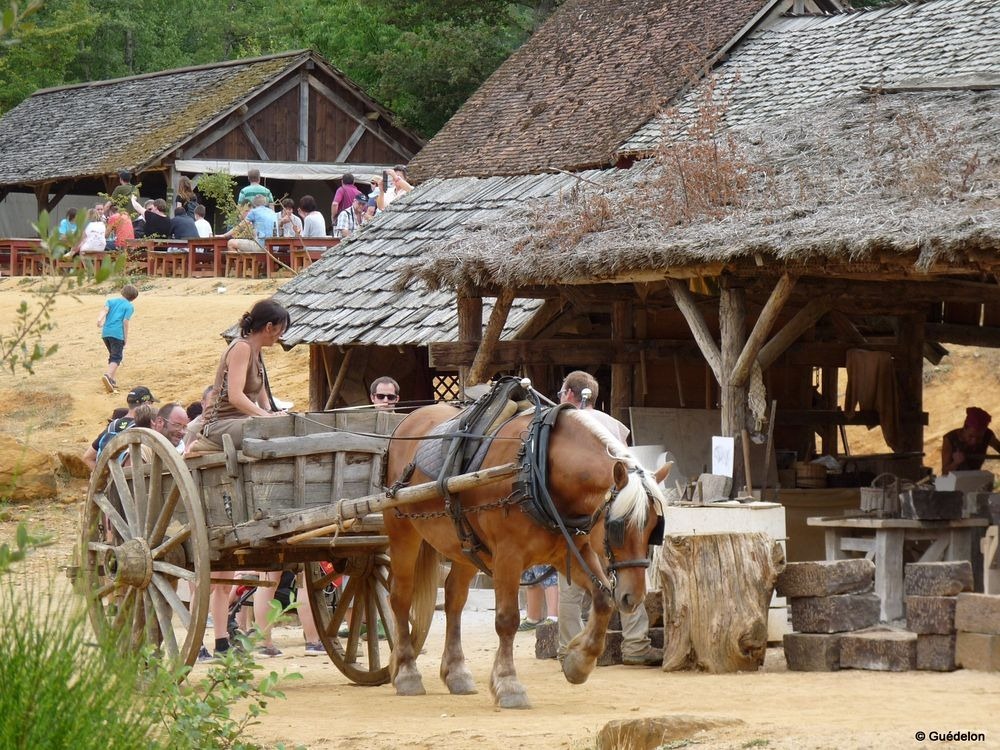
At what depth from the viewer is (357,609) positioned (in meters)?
9.27

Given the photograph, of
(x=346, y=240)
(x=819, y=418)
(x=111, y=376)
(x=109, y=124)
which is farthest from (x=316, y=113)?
(x=819, y=418)

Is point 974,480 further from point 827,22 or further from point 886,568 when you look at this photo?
point 827,22

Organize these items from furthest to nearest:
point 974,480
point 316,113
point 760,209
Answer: point 316,113 → point 974,480 → point 760,209

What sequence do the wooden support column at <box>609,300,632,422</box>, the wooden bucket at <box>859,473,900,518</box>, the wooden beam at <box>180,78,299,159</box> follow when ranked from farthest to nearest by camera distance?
the wooden beam at <box>180,78,299,159</box> → the wooden support column at <box>609,300,632,422</box> → the wooden bucket at <box>859,473,900,518</box>

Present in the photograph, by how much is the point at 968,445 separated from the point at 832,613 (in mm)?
4164

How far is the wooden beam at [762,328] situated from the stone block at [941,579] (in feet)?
7.62

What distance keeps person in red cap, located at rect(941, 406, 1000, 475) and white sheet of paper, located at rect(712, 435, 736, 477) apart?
2772 millimetres

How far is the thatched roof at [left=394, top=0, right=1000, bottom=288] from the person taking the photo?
1013 centimetres

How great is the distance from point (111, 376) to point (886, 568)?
42.4 feet

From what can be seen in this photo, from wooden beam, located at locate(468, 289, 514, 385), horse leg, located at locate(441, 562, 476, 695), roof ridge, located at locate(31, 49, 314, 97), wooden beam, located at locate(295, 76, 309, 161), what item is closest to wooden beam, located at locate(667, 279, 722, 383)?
wooden beam, located at locate(468, 289, 514, 385)

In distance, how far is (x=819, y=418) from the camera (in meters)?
14.5

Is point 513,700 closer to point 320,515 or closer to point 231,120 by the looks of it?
point 320,515

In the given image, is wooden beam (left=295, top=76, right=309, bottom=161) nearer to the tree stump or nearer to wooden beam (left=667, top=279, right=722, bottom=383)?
wooden beam (left=667, top=279, right=722, bottom=383)

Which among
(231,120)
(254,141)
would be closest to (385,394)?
(231,120)
